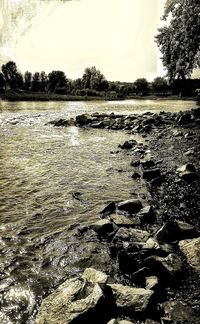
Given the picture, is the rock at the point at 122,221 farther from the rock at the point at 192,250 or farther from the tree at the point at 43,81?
the tree at the point at 43,81

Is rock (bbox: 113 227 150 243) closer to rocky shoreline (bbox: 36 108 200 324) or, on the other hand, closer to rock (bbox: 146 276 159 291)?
rocky shoreline (bbox: 36 108 200 324)

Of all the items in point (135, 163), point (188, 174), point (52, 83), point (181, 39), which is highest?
point (52, 83)

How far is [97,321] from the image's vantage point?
3.55m

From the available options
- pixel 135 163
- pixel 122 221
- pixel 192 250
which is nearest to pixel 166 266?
pixel 192 250

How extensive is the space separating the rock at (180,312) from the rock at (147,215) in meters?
2.52

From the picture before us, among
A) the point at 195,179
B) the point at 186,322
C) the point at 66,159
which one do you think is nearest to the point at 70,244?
the point at 186,322

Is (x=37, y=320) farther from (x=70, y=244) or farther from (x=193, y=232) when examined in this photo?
(x=193, y=232)

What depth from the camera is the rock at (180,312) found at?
367 cm

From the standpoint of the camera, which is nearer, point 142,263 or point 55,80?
point 142,263

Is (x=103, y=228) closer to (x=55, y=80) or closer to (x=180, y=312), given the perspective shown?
(x=180, y=312)

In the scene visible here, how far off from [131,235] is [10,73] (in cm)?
16731

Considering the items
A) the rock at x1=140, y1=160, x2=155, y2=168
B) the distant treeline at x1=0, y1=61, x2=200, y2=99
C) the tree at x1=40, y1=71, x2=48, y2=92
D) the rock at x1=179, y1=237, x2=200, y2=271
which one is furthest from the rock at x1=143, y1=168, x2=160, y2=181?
the tree at x1=40, y1=71, x2=48, y2=92

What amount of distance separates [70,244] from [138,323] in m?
2.30

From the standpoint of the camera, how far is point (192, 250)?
495 cm
